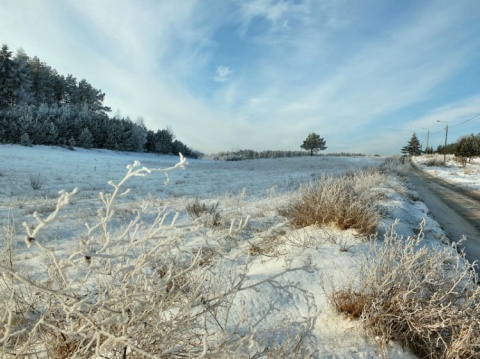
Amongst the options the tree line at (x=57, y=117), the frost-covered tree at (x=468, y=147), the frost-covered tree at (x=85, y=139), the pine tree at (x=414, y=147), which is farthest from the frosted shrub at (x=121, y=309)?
the pine tree at (x=414, y=147)

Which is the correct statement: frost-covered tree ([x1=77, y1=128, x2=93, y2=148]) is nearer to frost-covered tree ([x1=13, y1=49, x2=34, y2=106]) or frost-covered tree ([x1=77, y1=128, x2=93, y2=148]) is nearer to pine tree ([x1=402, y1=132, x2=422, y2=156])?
frost-covered tree ([x1=13, y1=49, x2=34, y2=106])

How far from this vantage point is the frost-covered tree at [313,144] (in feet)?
218

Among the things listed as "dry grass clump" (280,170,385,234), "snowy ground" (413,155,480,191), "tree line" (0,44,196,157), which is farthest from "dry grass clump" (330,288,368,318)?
"tree line" (0,44,196,157)

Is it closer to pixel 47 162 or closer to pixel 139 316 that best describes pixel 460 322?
pixel 139 316

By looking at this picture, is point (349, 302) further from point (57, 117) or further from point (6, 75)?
point (6, 75)

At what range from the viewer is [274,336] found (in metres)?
2.10

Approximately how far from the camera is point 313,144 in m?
66.6

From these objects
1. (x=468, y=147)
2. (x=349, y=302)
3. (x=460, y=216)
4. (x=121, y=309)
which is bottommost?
(x=460, y=216)

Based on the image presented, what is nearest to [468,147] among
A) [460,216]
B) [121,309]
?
[460,216]

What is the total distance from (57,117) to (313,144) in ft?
167

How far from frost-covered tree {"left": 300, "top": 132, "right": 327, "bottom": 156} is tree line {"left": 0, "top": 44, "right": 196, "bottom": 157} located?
30.5 metres

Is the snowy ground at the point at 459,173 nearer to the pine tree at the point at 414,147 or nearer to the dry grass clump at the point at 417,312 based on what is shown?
the dry grass clump at the point at 417,312

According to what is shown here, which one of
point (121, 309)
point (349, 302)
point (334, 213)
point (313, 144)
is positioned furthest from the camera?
point (313, 144)

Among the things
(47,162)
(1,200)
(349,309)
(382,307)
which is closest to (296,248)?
(349,309)
